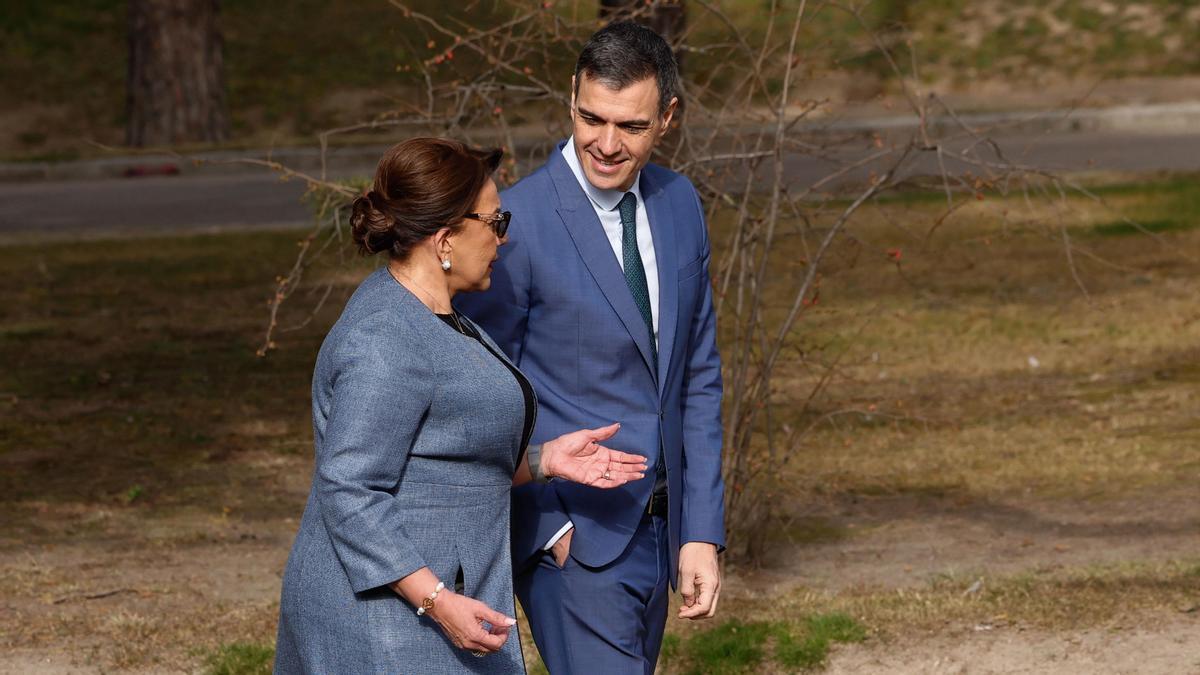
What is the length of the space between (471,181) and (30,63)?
22526mm

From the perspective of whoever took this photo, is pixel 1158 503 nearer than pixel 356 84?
Yes

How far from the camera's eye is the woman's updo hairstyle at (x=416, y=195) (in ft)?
9.88

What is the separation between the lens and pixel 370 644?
2.97m

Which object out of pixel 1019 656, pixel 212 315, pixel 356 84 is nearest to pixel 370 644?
pixel 1019 656

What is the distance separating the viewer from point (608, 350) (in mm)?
3438

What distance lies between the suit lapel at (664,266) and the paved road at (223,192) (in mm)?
10106

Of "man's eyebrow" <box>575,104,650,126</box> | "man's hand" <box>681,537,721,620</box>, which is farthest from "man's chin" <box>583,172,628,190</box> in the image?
"man's hand" <box>681,537,721,620</box>

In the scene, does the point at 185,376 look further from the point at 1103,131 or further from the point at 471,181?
the point at 1103,131

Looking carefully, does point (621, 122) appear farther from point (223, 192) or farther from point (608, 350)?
point (223, 192)

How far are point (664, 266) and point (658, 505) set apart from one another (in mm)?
495

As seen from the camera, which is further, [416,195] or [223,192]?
[223,192]

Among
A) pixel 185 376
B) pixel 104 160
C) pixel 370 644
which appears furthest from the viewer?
pixel 104 160

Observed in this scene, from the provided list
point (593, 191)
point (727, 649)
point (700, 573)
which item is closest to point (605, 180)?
point (593, 191)

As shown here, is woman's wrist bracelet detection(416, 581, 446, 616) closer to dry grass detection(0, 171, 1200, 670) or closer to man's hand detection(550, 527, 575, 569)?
man's hand detection(550, 527, 575, 569)
